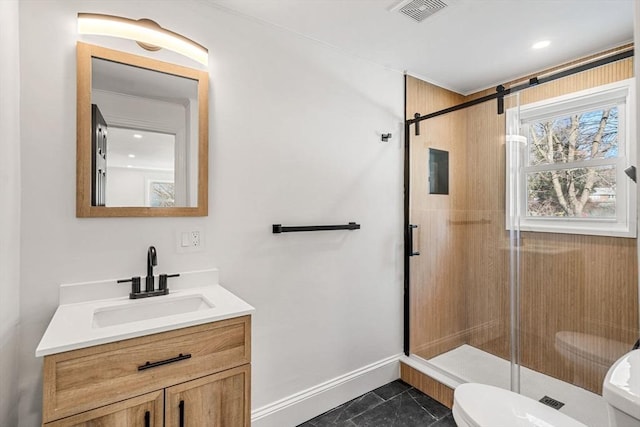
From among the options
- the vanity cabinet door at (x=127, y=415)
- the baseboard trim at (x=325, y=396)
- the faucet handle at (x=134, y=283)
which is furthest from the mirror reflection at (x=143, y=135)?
the baseboard trim at (x=325, y=396)

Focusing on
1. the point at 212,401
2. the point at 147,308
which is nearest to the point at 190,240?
the point at 147,308

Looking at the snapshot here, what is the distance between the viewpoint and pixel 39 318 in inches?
53.0

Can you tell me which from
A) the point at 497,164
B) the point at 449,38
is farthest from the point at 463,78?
the point at 497,164

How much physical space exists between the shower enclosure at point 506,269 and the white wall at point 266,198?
240mm

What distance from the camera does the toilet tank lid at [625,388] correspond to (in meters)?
0.74

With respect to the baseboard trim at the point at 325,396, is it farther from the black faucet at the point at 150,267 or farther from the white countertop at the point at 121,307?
the black faucet at the point at 150,267

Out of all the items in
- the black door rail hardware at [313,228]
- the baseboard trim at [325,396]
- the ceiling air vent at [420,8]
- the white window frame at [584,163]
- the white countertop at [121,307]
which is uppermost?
the ceiling air vent at [420,8]

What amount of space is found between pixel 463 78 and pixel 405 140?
733 mm

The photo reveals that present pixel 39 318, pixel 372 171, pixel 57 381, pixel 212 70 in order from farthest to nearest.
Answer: pixel 372 171 < pixel 212 70 < pixel 39 318 < pixel 57 381

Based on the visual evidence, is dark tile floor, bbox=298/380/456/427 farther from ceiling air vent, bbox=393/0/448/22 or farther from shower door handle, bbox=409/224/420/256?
ceiling air vent, bbox=393/0/448/22

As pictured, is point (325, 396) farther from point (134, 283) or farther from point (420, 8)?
point (420, 8)

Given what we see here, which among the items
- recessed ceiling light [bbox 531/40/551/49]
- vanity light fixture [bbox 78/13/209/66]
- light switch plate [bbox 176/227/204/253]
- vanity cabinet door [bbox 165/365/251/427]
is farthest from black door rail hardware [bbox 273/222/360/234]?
recessed ceiling light [bbox 531/40/551/49]

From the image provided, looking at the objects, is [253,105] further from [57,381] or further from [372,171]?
[57,381]

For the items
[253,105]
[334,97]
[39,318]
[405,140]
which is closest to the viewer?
[39,318]
